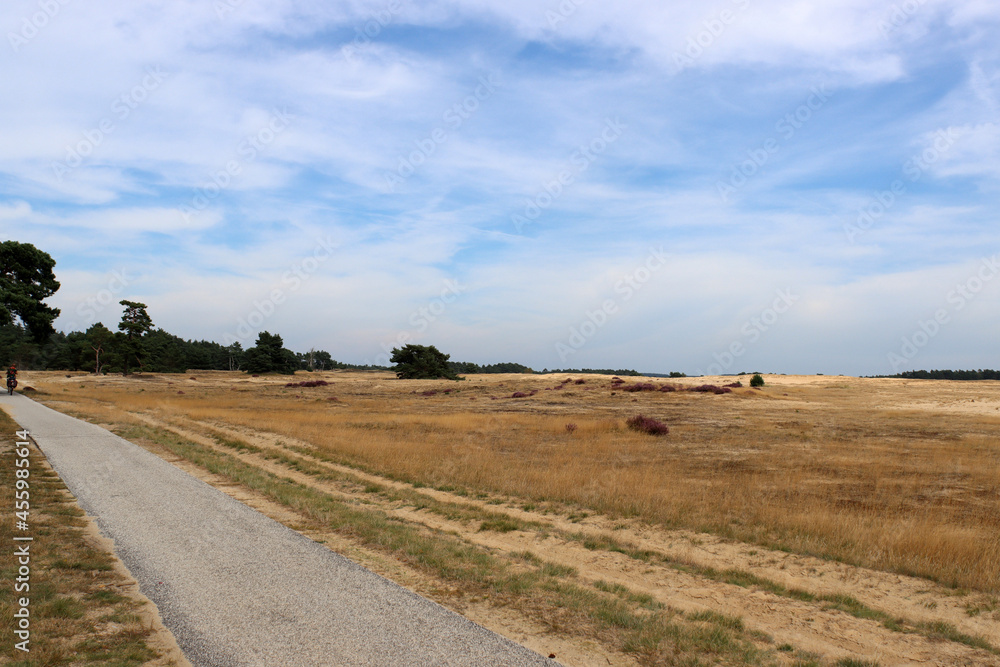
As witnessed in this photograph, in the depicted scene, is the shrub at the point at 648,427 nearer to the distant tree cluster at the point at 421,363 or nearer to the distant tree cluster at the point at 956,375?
the distant tree cluster at the point at 421,363

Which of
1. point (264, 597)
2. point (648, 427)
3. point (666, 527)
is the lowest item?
point (666, 527)

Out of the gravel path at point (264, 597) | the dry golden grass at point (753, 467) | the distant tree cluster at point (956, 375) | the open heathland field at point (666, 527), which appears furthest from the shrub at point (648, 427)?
the distant tree cluster at point (956, 375)

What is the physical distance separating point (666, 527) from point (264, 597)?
23.3 ft

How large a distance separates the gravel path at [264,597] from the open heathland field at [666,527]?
529 mm

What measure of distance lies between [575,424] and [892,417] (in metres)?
18.4

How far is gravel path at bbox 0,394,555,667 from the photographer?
4727 mm

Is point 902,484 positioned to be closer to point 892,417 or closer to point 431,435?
point 431,435

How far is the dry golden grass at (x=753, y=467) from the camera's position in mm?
8898

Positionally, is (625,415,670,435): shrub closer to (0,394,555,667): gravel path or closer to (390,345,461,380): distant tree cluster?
(0,394,555,667): gravel path

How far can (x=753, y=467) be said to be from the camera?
1575cm

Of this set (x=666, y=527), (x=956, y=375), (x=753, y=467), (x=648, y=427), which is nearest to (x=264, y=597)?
(x=666, y=527)

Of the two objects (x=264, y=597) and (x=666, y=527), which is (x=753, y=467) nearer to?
(x=666, y=527)

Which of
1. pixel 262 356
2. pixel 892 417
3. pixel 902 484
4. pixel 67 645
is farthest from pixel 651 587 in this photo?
pixel 262 356

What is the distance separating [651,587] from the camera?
23.3ft
